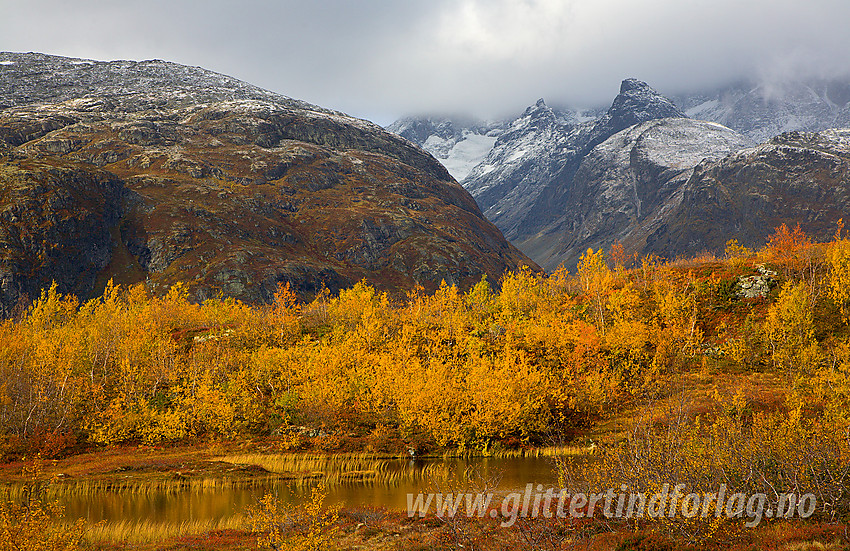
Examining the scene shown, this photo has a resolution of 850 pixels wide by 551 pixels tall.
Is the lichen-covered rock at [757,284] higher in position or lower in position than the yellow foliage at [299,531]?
higher

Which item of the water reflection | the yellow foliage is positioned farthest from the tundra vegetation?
the yellow foliage

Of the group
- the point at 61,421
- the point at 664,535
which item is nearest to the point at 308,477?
the point at 61,421

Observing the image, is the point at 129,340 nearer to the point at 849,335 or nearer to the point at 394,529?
the point at 394,529

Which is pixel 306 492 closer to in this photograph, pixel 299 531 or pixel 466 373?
pixel 299 531

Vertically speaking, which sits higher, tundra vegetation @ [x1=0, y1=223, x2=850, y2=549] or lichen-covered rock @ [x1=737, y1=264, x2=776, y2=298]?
lichen-covered rock @ [x1=737, y1=264, x2=776, y2=298]

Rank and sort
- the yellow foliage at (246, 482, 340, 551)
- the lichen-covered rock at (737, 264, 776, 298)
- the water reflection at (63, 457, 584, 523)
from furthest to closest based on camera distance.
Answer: the lichen-covered rock at (737, 264, 776, 298) → the water reflection at (63, 457, 584, 523) → the yellow foliage at (246, 482, 340, 551)

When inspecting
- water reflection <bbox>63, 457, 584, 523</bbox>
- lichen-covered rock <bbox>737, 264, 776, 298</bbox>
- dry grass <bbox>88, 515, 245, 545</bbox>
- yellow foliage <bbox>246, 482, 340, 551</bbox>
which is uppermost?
lichen-covered rock <bbox>737, 264, 776, 298</bbox>

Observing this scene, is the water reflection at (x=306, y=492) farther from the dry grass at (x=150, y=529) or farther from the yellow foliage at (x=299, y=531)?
the yellow foliage at (x=299, y=531)

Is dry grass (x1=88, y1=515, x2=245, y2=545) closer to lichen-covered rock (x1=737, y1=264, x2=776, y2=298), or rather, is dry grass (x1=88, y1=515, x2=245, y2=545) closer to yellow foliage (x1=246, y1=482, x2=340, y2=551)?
yellow foliage (x1=246, y1=482, x2=340, y2=551)

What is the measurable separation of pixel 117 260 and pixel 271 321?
13120 centimetres

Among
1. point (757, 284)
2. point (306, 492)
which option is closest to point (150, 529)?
point (306, 492)

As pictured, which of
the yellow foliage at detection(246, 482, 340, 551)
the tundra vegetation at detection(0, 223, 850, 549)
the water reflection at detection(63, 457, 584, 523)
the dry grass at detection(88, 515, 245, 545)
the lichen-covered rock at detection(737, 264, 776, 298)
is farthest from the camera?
the lichen-covered rock at detection(737, 264, 776, 298)

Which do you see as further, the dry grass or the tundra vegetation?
the tundra vegetation

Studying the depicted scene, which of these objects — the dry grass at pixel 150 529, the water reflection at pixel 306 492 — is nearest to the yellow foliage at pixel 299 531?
the dry grass at pixel 150 529
